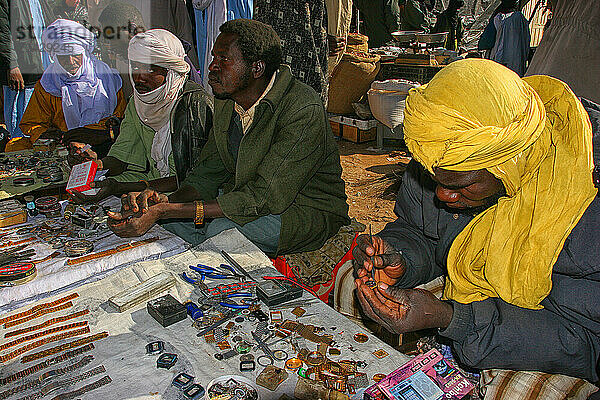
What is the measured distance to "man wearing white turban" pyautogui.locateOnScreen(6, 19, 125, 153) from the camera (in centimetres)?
426

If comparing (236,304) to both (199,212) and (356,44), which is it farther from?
(356,44)

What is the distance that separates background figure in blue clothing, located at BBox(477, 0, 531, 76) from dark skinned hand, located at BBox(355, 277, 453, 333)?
7084 mm

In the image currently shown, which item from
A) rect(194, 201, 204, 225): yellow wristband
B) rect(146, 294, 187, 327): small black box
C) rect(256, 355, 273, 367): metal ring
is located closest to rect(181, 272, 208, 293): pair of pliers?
rect(146, 294, 187, 327): small black box

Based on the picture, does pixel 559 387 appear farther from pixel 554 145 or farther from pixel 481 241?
pixel 554 145

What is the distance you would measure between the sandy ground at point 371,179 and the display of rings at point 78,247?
3.26 metres

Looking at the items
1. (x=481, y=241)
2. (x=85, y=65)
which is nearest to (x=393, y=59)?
(x=85, y=65)

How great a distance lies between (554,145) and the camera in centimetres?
169

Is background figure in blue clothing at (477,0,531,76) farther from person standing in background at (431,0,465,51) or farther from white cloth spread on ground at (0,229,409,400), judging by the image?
white cloth spread on ground at (0,229,409,400)

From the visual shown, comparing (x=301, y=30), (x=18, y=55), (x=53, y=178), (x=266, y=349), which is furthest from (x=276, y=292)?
(x=18, y=55)

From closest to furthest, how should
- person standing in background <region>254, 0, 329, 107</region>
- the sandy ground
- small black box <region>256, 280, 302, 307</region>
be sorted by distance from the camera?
small black box <region>256, 280, 302, 307</region>
person standing in background <region>254, 0, 329, 107</region>
the sandy ground

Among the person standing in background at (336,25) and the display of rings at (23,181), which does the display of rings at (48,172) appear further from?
the person standing in background at (336,25)

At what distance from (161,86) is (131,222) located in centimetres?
142

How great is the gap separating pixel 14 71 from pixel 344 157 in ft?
14.4

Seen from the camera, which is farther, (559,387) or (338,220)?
(338,220)
